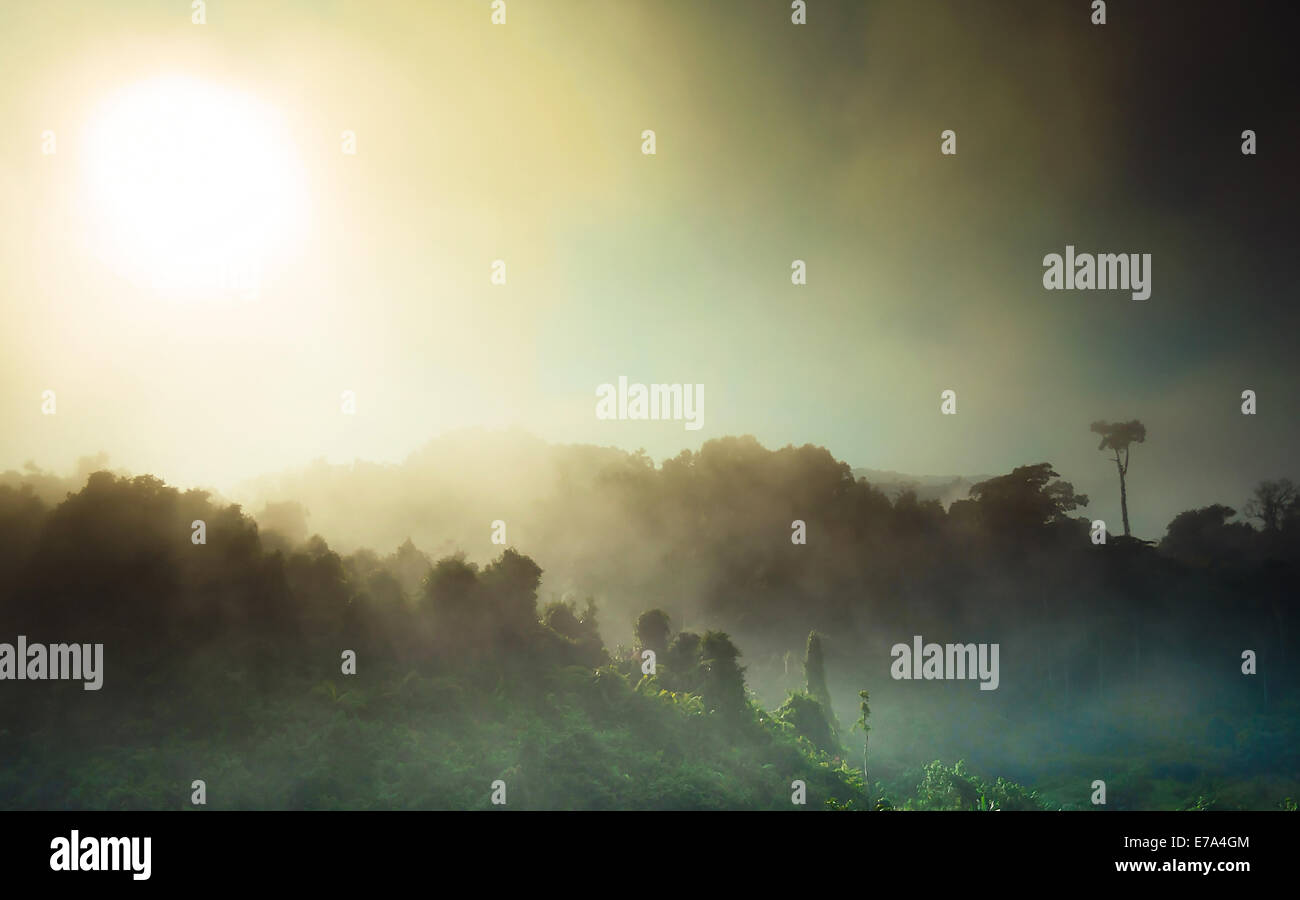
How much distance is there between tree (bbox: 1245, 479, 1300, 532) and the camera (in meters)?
25.7

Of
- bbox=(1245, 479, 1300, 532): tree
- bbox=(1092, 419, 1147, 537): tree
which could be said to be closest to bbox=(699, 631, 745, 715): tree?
bbox=(1092, 419, 1147, 537): tree

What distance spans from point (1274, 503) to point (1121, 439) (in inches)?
262

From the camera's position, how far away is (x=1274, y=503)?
2600 cm

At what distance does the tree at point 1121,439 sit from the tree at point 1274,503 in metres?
4.94

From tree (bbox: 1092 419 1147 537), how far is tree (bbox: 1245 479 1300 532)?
494 cm

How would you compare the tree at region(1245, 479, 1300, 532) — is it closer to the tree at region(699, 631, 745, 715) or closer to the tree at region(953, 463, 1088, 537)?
the tree at region(953, 463, 1088, 537)

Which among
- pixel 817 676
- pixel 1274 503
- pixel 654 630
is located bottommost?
pixel 817 676

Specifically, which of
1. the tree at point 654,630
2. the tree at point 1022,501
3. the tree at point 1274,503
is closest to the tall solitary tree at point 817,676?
the tree at point 654,630

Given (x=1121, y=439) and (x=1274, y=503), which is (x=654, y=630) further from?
(x=1274, y=503)

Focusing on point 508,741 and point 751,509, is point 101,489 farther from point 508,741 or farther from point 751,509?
point 751,509

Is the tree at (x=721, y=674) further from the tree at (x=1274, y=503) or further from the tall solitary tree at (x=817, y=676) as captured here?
the tree at (x=1274, y=503)

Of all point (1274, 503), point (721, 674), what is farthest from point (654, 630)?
point (1274, 503)
